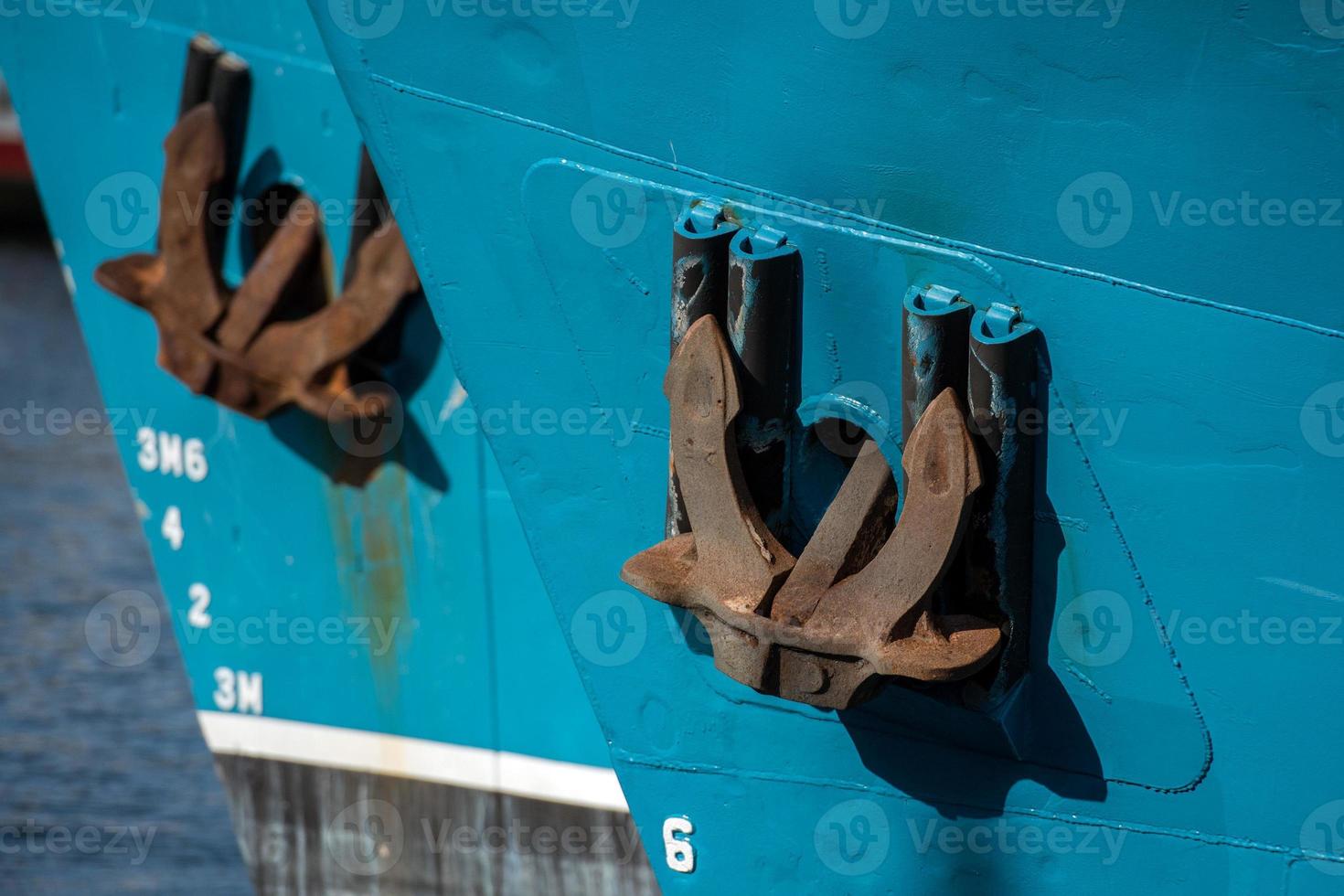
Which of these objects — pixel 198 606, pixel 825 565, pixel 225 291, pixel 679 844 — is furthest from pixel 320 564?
pixel 825 565

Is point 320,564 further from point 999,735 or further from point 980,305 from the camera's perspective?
point 980,305

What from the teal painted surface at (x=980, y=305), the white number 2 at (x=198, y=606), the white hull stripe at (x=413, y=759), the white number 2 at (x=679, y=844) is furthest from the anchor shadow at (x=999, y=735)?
the white number 2 at (x=198, y=606)

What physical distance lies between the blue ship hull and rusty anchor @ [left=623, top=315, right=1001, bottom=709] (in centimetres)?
142

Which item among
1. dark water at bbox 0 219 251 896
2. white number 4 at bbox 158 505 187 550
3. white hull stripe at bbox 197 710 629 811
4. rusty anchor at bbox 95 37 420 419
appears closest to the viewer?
rusty anchor at bbox 95 37 420 419

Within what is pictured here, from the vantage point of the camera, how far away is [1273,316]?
7.20 feet

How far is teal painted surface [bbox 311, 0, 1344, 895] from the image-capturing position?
221 cm

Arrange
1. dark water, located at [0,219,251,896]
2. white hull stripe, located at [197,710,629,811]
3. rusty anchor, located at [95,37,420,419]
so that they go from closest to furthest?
rusty anchor, located at [95,37,420,419] < white hull stripe, located at [197,710,629,811] < dark water, located at [0,219,251,896]

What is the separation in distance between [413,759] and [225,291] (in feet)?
4.29

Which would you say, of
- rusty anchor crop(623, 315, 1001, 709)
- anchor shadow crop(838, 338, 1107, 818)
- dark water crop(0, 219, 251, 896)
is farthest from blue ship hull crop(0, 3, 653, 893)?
dark water crop(0, 219, 251, 896)

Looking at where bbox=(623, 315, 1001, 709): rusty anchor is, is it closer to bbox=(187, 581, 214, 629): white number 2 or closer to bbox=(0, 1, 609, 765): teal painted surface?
bbox=(0, 1, 609, 765): teal painted surface

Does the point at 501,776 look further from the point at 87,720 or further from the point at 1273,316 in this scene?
the point at 87,720

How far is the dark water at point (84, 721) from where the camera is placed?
6.63 m

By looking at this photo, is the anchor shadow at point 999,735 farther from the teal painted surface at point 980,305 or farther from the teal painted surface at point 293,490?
the teal painted surface at point 293,490

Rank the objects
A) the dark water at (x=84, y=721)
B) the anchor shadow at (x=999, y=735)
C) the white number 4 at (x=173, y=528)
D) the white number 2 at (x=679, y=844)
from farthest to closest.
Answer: the dark water at (x=84, y=721)
the white number 4 at (x=173, y=528)
the white number 2 at (x=679, y=844)
the anchor shadow at (x=999, y=735)
